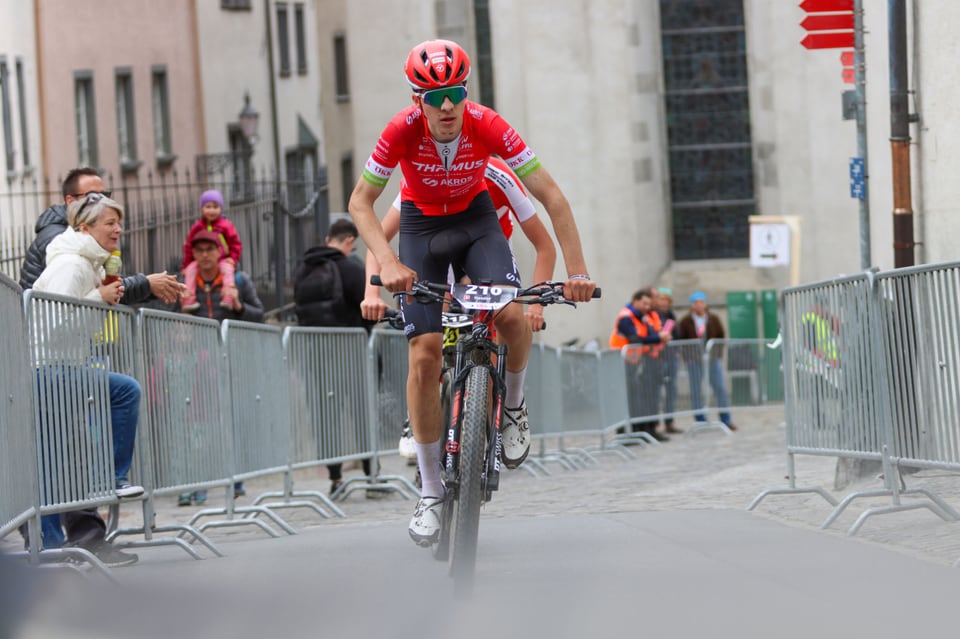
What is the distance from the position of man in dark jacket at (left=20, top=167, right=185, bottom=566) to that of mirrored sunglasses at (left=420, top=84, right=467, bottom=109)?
95.4 inches

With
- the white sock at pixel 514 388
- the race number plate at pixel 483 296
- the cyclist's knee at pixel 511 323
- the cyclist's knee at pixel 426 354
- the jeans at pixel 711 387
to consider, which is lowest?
the jeans at pixel 711 387

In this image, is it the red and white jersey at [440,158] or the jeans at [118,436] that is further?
the jeans at [118,436]

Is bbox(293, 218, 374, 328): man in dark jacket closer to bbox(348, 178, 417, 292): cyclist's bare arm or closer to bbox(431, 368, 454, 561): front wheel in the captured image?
bbox(431, 368, 454, 561): front wheel

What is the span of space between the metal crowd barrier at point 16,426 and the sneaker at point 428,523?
1585 mm

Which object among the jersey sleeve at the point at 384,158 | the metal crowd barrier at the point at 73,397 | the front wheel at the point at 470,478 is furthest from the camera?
the metal crowd barrier at the point at 73,397

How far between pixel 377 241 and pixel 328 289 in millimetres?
7906

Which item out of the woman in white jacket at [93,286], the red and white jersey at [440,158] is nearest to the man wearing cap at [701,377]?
the woman in white jacket at [93,286]

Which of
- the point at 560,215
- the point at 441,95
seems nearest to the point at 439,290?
the point at 560,215

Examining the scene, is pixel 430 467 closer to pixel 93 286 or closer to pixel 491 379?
pixel 491 379

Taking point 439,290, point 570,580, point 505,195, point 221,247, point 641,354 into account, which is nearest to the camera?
point 570,580

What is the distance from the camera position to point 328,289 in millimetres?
15672

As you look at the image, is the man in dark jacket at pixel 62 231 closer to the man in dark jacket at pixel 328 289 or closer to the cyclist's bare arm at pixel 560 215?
the cyclist's bare arm at pixel 560 215

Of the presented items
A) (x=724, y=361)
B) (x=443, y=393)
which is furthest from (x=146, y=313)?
(x=724, y=361)

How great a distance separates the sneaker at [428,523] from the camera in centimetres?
812
